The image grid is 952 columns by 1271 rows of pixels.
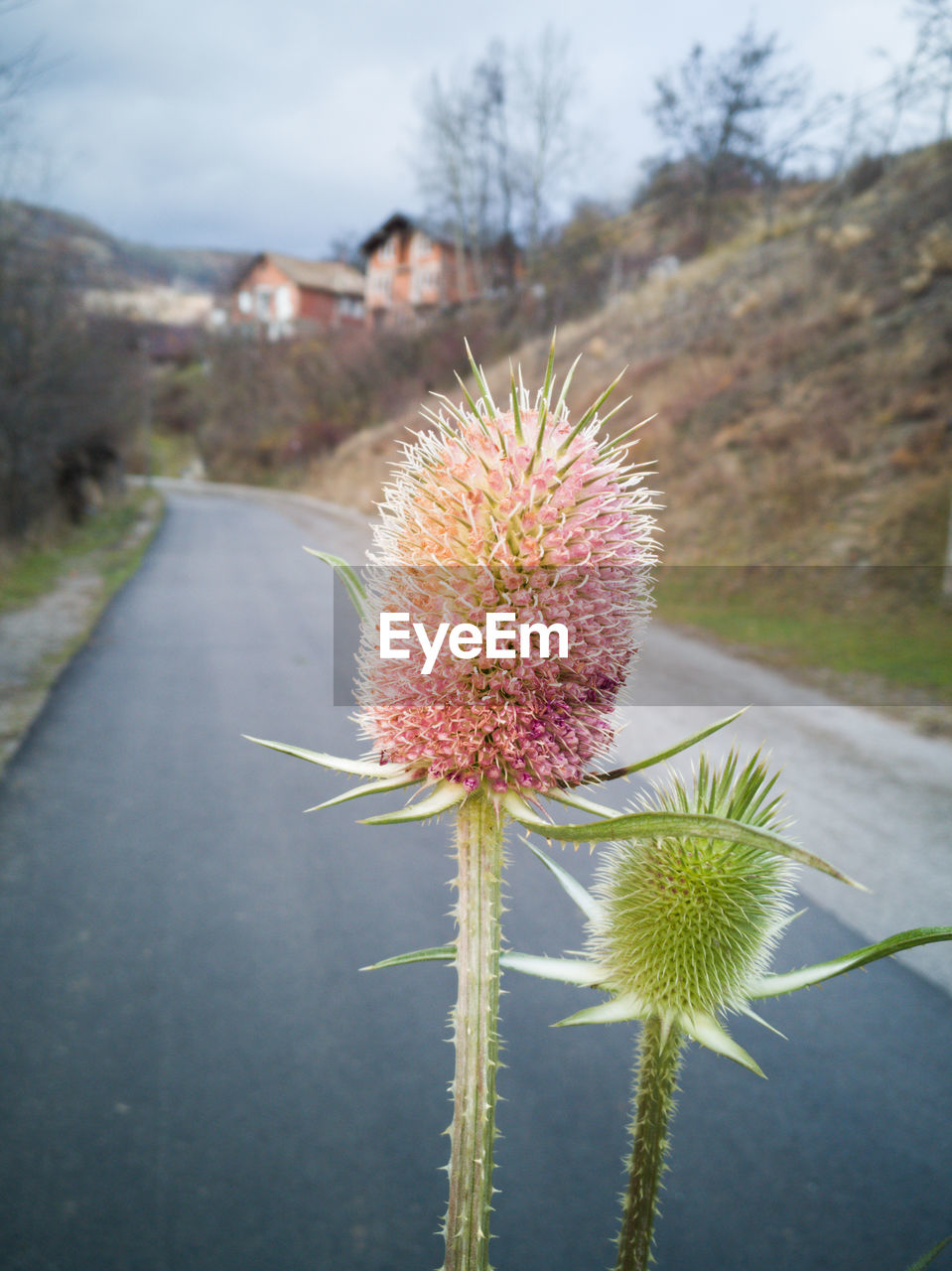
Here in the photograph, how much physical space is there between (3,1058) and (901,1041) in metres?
4.99

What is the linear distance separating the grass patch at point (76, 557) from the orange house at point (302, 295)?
83.1 ft

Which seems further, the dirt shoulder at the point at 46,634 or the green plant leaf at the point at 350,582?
the dirt shoulder at the point at 46,634

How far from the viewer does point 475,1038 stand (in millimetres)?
958

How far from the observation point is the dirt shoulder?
11047mm

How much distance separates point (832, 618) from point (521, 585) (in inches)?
580

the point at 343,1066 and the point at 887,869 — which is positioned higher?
the point at 887,869

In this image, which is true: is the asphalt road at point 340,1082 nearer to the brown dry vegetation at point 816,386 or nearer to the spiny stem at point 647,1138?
the spiny stem at point 647,1138

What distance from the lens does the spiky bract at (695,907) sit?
46.7 inches

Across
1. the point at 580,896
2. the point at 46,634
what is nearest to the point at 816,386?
the point at 46,634

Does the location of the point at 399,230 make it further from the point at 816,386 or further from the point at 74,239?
the point at 816,386

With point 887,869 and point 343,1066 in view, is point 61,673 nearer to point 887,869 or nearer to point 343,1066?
point 343,1066

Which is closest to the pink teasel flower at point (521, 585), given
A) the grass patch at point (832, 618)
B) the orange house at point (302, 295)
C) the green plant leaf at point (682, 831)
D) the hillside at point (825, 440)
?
the green plant leaf at point (682, 831)

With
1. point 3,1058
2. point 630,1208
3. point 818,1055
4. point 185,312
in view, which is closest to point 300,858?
point 3,1058

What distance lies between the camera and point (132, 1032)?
5180 mm
